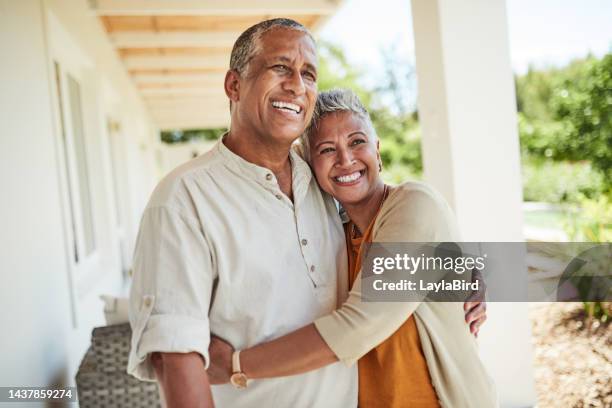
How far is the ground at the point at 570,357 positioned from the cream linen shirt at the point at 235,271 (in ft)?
7.53

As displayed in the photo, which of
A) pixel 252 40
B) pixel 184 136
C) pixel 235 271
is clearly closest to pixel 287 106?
pixel 252 40

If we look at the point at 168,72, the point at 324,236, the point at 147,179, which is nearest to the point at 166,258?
the point at 324,236

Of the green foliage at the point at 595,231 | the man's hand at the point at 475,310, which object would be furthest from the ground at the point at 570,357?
the man's hand at the point at 475,310

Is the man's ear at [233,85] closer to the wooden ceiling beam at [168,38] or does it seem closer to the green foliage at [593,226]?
the green foliage at [593,226]

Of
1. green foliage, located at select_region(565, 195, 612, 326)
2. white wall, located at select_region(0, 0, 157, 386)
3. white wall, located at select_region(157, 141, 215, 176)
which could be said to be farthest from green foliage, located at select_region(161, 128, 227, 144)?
green foliage, located at select_region(565, 195, 612, 326)

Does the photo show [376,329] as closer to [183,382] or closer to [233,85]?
[183,382]

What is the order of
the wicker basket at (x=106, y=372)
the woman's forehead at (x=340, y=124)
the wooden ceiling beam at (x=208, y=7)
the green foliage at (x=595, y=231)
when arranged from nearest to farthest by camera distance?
the woman's forehead at (x=340, y=124) < the wicker basket at (x=106, y=372) < the green foliage at (x=595, y=231) < the wooden ceiling beam at (x=208, y=7)

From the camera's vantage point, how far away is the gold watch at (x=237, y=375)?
1.22 metres

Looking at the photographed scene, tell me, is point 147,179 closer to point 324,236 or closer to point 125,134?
point 125,134

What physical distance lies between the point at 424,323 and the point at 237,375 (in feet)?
1.57

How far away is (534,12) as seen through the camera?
560 inches

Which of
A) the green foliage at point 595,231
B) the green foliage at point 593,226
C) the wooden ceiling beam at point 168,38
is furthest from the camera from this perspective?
the wooden ceiling beam at point 168,38

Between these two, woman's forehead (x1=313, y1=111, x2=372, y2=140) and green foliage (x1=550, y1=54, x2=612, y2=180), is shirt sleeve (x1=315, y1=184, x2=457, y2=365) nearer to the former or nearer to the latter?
woman's forehead (x1=313, y1=111, x2=372, y2=140)

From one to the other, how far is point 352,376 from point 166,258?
0.60 metres
